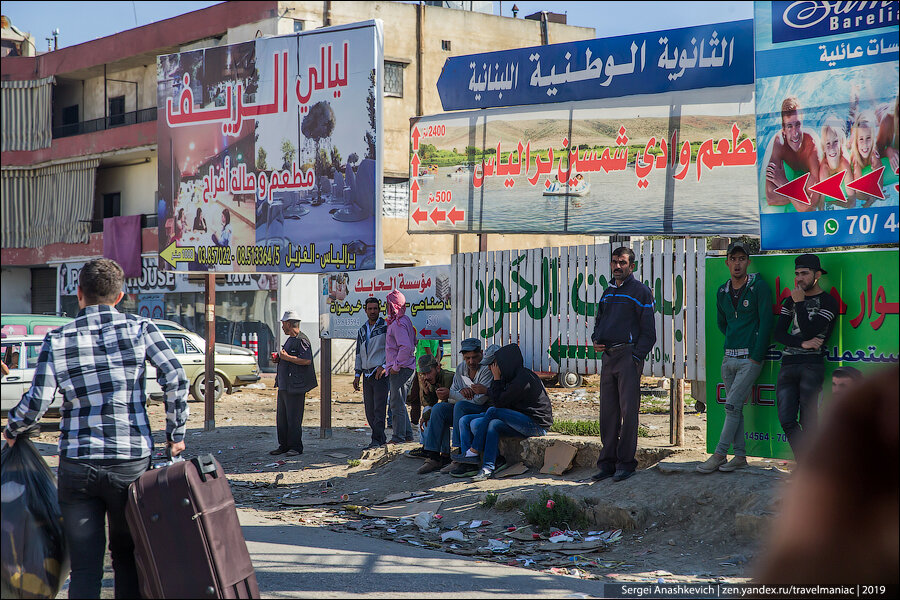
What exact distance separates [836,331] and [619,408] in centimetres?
206

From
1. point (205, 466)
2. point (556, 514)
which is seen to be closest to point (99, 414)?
point (205, 466)

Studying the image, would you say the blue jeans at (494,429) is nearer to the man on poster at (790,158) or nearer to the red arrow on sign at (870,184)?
the man on poster at (790,158)

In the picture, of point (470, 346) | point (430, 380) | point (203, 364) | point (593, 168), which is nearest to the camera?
point (470, 346)

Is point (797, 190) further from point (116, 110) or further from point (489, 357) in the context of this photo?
point (116, 110)

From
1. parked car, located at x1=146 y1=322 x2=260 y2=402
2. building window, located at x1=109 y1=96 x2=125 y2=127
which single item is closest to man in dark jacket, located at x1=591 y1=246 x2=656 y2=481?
parked car, located at x1=146 y1=322 x2=260 y2=402

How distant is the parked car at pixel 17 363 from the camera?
14.9 meters

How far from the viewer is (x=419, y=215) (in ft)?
40.2

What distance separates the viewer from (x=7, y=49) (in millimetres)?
37219

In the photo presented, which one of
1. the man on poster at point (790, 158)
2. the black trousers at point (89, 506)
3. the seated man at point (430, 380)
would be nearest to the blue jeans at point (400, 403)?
the seated man at point (430, 380)

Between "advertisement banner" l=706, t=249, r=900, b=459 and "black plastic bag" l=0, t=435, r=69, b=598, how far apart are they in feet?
18.0

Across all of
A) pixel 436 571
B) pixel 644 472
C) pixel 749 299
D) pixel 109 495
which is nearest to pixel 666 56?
pixel 749 299

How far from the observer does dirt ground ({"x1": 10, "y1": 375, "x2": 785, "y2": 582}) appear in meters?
6.61

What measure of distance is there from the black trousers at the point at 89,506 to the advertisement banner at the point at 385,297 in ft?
24.3

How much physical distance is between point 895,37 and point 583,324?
14.2 feet
